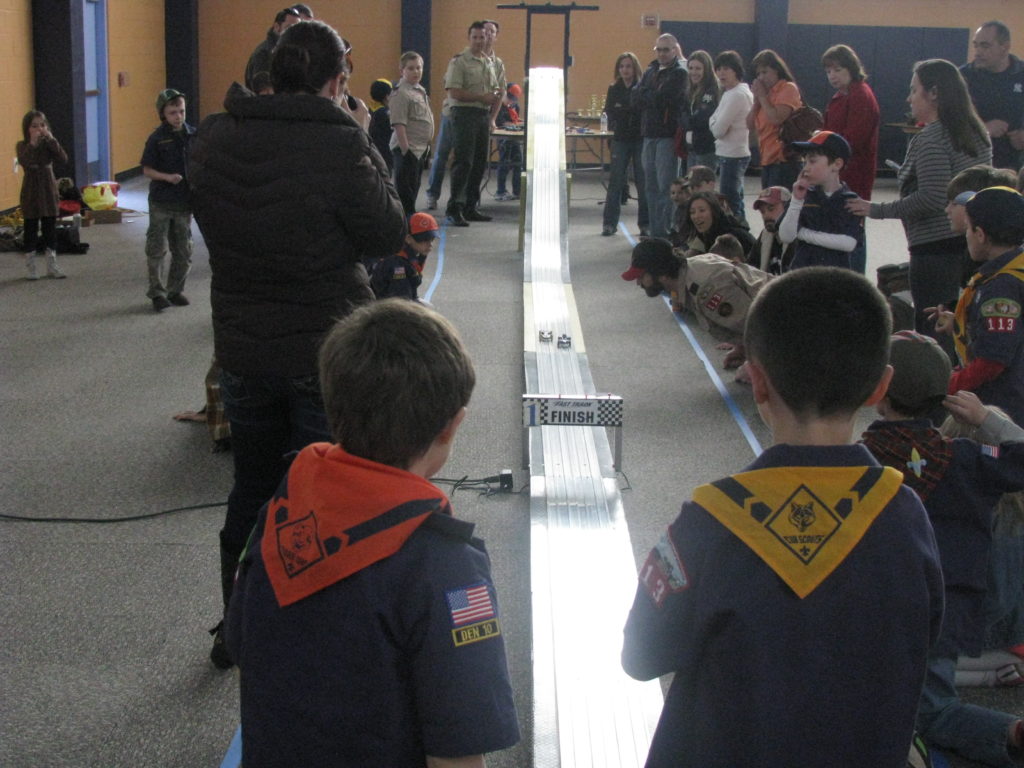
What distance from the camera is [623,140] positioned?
959 centimetres

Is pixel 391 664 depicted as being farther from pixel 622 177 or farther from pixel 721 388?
pixel 622 177

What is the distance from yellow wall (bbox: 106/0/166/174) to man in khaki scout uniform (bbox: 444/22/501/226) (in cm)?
477

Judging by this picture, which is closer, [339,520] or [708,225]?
[339,520]

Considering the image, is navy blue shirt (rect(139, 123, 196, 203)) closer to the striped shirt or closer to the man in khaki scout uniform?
the man in khaki scout uniform

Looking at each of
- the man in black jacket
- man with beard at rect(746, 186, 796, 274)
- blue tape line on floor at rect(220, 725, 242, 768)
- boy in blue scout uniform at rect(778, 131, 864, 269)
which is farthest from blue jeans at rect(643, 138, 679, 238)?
blue tape line on floor at rect(220, 725, 242, 768)

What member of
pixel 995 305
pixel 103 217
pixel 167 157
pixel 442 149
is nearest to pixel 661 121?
pixel 442 149

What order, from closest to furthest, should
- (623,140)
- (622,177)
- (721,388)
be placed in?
(721,388) → (623,140) → (622,177)

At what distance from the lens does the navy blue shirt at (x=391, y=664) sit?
1321 mm

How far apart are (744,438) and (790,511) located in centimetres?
354

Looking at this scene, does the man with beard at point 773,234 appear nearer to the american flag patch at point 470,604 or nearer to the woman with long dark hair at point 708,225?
the woman with long dark hair at point 708,225

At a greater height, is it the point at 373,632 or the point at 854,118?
the point at 854,118

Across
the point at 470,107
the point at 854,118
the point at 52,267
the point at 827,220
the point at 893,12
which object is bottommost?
the point at 52,267

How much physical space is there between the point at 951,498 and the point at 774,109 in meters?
5.58

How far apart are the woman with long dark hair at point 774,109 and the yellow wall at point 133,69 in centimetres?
819
